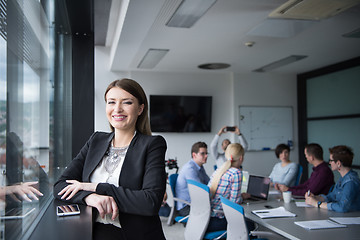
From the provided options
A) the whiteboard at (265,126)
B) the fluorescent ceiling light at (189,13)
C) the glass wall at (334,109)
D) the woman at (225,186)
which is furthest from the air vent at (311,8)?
the whiteboard at (265,126)

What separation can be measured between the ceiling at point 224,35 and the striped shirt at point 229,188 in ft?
5.89

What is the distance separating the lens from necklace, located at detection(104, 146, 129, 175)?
1.51 meters

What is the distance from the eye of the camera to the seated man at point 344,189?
118 inches

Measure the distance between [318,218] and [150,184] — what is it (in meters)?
2.02

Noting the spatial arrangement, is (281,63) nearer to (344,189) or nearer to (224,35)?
(224,35)

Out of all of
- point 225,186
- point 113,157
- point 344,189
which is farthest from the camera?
point 225,186

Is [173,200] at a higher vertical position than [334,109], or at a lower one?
lower

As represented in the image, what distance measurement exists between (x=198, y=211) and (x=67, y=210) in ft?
7.14

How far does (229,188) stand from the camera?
3.25m

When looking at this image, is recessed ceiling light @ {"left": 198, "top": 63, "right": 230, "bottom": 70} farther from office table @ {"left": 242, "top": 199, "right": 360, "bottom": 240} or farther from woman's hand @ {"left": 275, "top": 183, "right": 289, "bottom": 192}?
office table @ {"left": 242, "top": 199, "right": 360, "bottom": 240}

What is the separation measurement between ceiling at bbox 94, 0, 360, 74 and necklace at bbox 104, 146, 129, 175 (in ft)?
6.47

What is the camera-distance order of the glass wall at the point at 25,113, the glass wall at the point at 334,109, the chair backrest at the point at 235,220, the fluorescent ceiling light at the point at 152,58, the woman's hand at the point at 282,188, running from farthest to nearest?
the glass wall at the point at 334,109 < the fluorescent ceiling light at the point at 152,58 < the woman's hand at the point at 282,188 < the chair backrest at the point at 235,220 < the glass wall at the point at 25,113

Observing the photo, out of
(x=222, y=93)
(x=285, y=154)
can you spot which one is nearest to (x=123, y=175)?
(x=285, y=154)

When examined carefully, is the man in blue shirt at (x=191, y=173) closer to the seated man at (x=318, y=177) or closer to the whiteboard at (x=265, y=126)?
the seated man at (x=318, y=177)
